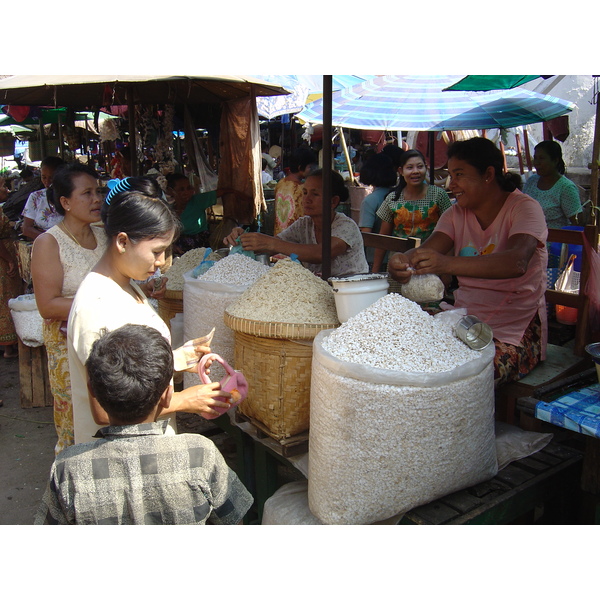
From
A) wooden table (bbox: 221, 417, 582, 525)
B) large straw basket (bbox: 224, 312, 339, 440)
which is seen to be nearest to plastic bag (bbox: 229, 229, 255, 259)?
large straw basket (bbox: 224, 312, 339, 440)

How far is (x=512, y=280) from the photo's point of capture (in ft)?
7.39

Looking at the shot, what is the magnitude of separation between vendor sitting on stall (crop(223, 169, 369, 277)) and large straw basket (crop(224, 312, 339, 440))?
36.0 inches

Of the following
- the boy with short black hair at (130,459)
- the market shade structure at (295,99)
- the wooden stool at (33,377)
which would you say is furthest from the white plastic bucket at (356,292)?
the market shade structure at (295,99)

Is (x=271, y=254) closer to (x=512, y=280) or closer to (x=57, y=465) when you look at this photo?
(x=512, y=280)

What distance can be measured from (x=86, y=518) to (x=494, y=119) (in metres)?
5.11

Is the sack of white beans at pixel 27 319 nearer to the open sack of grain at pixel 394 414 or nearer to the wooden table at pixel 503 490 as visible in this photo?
the wooden table at pixel 503 490

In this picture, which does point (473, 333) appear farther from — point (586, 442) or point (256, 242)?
point (256, 242)

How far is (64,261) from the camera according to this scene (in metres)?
2.34

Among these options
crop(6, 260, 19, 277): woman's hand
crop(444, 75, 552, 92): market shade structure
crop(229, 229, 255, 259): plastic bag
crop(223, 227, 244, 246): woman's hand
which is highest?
crop(444, 75, 552, 92): market shade structure

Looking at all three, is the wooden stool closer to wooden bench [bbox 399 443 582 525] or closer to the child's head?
the child's head

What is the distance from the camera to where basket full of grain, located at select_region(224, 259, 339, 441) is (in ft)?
6.63

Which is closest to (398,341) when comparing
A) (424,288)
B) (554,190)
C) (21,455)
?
(424,288)

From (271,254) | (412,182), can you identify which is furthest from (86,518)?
(412,182)

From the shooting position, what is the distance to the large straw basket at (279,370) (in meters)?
2.01
